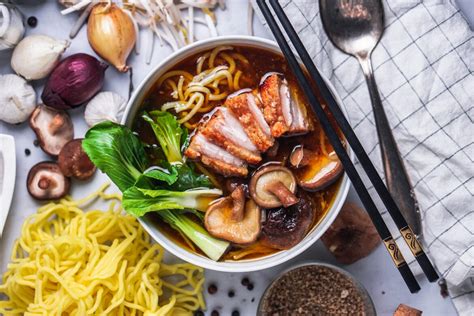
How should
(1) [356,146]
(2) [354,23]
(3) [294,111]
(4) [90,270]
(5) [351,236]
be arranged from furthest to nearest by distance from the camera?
(5) [351,236] → (4) [90,270] → (2) [354,23] → (3) [294,111] → (1) [356,146]

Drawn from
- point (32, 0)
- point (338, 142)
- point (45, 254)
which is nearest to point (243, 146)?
point (338, 142)

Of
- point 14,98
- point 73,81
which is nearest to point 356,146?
point 73,81

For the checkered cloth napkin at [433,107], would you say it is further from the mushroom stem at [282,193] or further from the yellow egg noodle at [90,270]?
the yellow egg noodle at [90,270]

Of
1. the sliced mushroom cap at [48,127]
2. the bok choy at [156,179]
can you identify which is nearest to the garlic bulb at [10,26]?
the sliced mushroom cap at [48,127]

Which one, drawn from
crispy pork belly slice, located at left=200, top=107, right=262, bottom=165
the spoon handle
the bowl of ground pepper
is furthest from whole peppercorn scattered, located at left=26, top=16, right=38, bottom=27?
the bowl of ground pepper

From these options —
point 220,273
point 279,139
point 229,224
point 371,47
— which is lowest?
point 220,273

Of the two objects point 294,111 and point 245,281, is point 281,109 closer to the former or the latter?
point 294,111

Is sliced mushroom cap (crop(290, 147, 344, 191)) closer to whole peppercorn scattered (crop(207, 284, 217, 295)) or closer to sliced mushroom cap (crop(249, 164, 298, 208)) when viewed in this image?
sliced mushroom cap (crop(249, 164, 298, 208))
